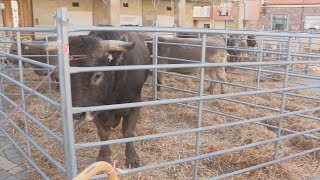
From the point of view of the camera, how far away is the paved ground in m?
3.55

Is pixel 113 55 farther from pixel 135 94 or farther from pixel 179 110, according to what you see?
pixel 179 110

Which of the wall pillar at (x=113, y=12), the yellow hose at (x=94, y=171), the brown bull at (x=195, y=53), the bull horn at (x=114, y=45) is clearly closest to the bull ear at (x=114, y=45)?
the bull horn at (x=114, y=45)

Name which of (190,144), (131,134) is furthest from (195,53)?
(131,134)

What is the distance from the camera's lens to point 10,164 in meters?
3.83

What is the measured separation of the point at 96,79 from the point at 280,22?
33.1m

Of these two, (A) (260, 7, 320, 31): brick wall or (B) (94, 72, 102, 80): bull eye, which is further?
(A) (260, 7, 320, 31): brick wall

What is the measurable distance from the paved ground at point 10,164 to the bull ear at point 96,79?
5.00 ft

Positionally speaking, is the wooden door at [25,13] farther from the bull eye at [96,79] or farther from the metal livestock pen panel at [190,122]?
the bull eye at [96,79]

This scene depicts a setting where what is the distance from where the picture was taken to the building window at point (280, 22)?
32062 millimetres

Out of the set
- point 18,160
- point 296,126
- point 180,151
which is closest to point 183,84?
point 296,126

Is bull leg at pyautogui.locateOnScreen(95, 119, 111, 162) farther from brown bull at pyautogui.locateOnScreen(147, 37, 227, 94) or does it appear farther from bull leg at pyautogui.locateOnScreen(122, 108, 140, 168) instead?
brown bull at pyautogui.locateOnScreen(147, 37, 227, 94)

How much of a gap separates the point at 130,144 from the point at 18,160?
143 cm

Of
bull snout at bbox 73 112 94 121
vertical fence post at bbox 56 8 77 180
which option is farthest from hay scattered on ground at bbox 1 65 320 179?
vertical fence post at bbox 56 8 77 180

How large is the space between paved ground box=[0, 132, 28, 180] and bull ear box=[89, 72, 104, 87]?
1524mm
